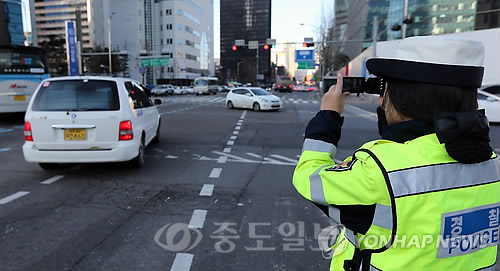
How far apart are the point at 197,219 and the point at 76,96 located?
3305 mm

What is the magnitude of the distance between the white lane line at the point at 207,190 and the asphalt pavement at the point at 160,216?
16mm

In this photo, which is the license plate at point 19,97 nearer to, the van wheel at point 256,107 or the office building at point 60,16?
the van wheel at point 256,107

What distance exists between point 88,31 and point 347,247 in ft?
358

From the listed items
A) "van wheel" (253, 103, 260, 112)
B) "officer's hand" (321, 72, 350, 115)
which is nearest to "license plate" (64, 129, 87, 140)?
"officer's hand" (321, 72, 350, 115)

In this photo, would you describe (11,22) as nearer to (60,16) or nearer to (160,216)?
(60,16)

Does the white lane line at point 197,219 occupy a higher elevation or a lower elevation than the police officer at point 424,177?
lower

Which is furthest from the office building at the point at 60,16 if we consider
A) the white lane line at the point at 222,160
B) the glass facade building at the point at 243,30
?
the white lane line at the point at 222,160

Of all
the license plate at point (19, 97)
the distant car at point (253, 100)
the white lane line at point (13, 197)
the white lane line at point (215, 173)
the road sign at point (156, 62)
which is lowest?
the white lane line at point (215, 173)

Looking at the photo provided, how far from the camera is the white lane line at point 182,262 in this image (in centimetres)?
303

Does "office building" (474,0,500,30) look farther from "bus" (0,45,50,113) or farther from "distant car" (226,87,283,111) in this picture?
"bus" (0,45,50,113)

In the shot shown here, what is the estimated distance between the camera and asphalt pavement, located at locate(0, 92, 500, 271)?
320cm

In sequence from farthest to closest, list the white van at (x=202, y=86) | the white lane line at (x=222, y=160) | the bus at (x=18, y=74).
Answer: the white van at (x=202, y=86) → the bus at (x=18, y=74) → the white lane line at (x=222, y=160)

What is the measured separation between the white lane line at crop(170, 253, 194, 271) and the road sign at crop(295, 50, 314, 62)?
52285 mm
